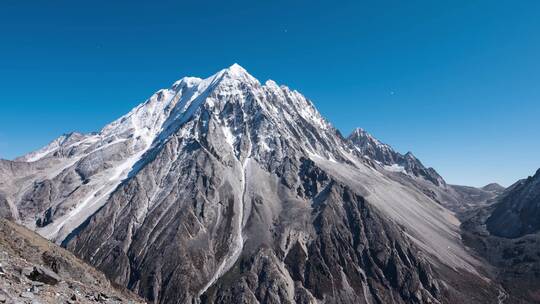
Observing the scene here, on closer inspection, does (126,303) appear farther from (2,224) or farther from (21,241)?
(2,224)

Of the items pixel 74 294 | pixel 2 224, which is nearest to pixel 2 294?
pixel 74 294

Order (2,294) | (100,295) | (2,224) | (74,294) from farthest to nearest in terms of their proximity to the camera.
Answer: (2,224) < (100,295) < (74,294) < (2,294)

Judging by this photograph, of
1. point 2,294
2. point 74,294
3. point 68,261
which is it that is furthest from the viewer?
point 68,261

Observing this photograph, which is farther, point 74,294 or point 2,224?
point 2,224

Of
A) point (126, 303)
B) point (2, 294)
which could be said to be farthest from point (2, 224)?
point (2, 294)

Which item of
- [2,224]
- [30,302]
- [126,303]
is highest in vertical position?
[30,302]

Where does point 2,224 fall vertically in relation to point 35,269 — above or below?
below

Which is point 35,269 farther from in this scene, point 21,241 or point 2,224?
point 2,224

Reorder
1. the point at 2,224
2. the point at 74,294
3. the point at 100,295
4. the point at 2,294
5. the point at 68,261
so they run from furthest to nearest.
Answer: the point at 2,224 < the point at 68,261 < the point at 100,295 < the point at 74,294 < the point at 2,294

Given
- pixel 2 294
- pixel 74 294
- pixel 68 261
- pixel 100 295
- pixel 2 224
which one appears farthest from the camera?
pixel 2 224
